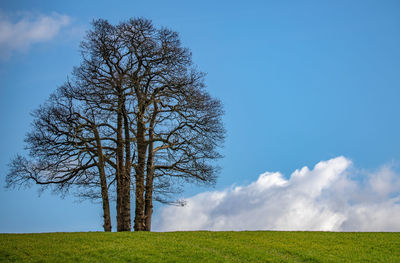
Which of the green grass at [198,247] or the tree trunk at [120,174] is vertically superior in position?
the tree trunk at [120,174]

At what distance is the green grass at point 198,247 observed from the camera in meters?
16.8

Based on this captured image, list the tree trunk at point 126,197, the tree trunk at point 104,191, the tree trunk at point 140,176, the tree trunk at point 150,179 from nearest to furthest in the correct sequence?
the tree trunk at point 126,197
the tree trunk at point 140,176
the tree trunk at point 104,191
the tree trunk at point 150,179

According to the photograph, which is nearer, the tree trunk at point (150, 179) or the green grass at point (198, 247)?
the green grass at point (198, 247)

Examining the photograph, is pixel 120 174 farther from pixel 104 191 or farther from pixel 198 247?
pixel 198 247

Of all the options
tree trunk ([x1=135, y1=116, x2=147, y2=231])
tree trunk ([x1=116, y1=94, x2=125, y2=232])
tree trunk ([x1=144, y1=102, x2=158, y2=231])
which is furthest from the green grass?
→ tree trunk ([x1=116, y1=94, x2=125, y2=232])

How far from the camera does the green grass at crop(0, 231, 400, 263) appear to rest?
16.8 m

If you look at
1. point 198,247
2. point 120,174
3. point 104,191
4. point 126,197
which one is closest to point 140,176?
point 120,174

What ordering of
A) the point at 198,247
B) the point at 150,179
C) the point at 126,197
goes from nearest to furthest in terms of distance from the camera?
the point at 198,247, the point at 126,197, the point at 150,179

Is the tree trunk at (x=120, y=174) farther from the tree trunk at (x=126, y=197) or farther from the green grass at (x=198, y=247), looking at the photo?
the green grass at (x=198, y=247)

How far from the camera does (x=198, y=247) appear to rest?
18.4 m

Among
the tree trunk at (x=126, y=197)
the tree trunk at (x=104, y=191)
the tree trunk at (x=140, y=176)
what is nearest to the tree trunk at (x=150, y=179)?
the tree trunk at (x=140, y=176)

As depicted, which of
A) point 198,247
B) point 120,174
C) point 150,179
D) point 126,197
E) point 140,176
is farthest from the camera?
point 150,179

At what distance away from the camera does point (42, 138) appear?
84.5 ft

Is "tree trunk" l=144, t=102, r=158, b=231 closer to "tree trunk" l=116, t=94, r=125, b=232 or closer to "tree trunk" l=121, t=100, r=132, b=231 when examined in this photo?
"tree trunk" l=121, t=100, r=132, b=231
